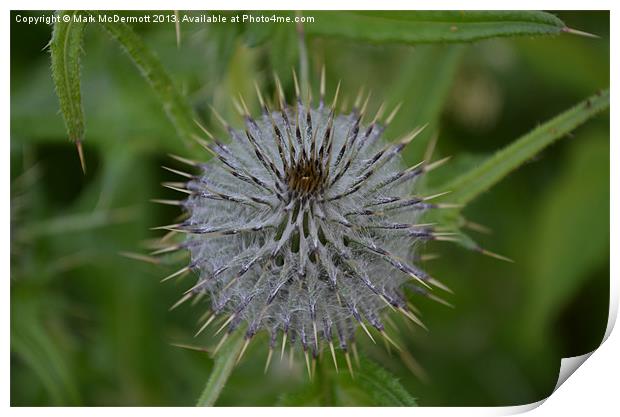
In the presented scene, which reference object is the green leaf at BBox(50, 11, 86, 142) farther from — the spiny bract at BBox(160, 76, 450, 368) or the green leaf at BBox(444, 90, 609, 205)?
the green leaf at BBox(444, 90, 609, 205)

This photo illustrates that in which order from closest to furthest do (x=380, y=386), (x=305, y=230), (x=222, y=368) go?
1. (x=305, y=230)
2. (x=222, y=368)
3. (x=380, y=386)

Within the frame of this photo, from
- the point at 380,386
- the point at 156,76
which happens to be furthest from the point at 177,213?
the point at 380,386

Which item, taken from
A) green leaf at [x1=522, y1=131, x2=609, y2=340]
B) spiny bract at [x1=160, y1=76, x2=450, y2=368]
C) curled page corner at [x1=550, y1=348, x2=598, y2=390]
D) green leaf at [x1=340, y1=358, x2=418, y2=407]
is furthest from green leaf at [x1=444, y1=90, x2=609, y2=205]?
green leaf at [x1=522, y1=131, x2=609, y2=340]

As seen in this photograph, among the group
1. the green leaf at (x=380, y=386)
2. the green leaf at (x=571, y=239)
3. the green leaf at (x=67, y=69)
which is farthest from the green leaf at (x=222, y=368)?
the green leaf at (x=571, y=239)

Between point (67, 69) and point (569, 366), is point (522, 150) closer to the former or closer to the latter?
point (569, 366)

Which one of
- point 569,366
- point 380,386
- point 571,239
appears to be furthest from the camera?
point 571,239
